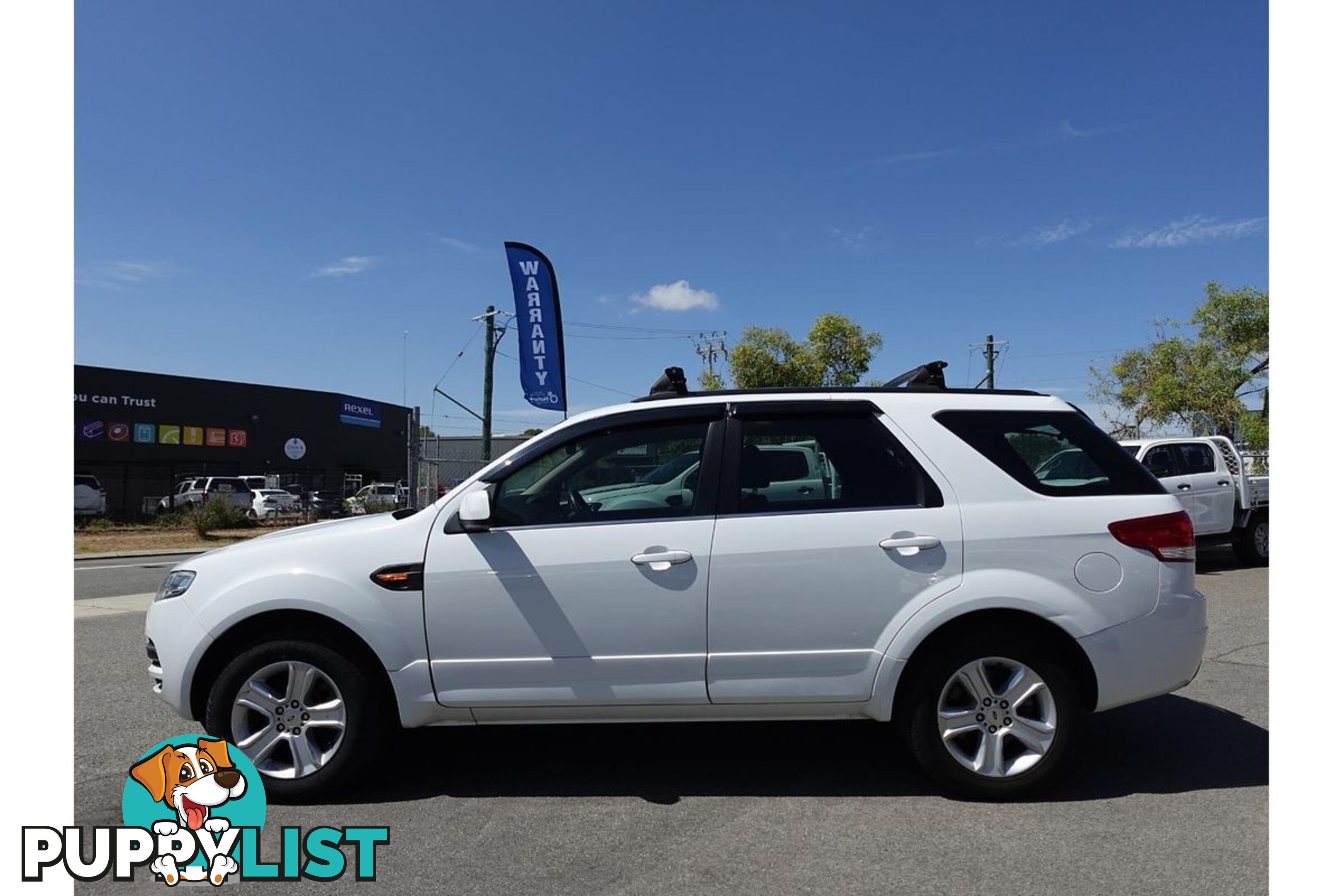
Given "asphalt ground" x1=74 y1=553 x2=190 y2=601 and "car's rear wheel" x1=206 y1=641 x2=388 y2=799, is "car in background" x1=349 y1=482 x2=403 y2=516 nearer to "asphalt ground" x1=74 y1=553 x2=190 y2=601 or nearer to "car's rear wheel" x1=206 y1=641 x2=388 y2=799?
"asphalt ground" x1=74 y1=553 x2=190 y2=601

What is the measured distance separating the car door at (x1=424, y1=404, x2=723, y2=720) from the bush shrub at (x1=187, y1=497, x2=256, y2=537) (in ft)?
81.0

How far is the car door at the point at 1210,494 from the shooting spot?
12180mm

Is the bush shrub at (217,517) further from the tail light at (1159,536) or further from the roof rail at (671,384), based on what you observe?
the tail light at (1159,536)

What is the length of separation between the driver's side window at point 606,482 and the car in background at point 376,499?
23.5 meters

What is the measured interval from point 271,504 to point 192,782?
29507 mm

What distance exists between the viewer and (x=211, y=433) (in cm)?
3759

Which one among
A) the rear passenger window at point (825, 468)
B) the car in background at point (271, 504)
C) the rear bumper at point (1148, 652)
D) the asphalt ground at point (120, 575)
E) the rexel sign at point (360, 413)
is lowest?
the asphalt ground at point (120, 575)

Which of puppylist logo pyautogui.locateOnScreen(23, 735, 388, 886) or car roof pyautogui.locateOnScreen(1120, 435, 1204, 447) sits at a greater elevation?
car roof pyautogui.locateOnScreen(1120, 435, 1204, 447)

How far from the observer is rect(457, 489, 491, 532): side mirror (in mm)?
3955

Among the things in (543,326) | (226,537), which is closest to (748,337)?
(543,326)

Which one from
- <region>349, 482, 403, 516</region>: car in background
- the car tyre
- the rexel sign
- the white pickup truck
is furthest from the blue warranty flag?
the rexel sign

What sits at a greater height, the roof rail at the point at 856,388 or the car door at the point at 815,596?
the roof rail at the point at 856,388

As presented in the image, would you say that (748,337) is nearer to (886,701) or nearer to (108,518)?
(108,518)

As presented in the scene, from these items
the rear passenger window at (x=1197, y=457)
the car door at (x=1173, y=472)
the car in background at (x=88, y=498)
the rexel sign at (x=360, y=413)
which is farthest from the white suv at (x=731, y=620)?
the rexel sign at (x=360, y=413)
